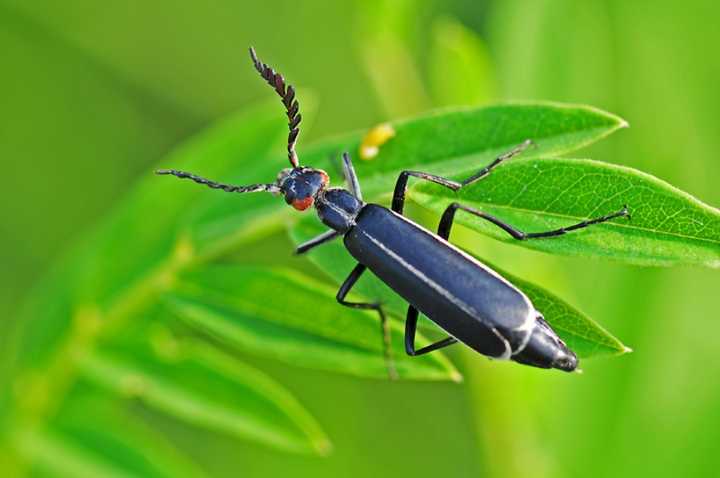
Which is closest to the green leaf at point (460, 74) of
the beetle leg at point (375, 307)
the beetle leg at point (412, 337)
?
the beetle leg at point (375, 307)

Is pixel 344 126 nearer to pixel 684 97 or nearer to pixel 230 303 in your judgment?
pixel 684 97

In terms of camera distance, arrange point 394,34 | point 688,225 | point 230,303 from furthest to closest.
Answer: point 394,34 < point 230,303 < point 688,225

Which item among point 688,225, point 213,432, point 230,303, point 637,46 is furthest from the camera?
point 213,432

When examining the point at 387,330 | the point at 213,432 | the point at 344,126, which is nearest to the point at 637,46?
the point at 344,126

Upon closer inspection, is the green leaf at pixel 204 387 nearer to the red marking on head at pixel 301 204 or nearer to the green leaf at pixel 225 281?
the green leaf at pixel 225 281

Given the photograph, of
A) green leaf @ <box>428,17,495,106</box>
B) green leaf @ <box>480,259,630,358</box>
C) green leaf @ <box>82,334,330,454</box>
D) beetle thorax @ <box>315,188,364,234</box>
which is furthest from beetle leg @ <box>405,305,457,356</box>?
green leaf @ <box>428,17,495,106</box>

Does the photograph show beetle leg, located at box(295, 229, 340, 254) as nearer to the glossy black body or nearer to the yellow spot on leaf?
the glossy black body
